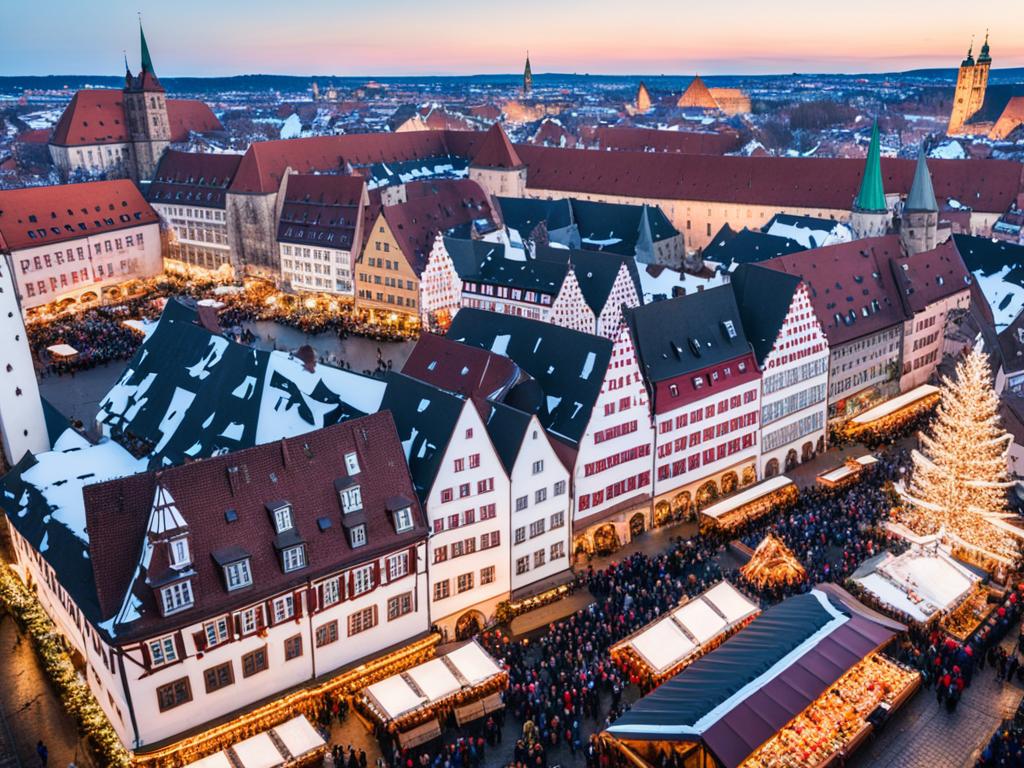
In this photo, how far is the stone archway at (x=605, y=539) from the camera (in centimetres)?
4941

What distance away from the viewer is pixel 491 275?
7944 cm

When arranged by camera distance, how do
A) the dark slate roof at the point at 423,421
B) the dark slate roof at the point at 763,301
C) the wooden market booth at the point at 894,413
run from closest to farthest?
the dark slate roof at the point at 423,421
the dark slate roof at the point at 763,301
the wooden market booth at the point at 894,413

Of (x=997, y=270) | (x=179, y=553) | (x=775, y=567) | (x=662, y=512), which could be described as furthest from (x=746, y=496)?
(x=997, y=270)

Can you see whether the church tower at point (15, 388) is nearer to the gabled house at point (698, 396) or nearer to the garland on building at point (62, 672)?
the garland on building at point (62, 672)

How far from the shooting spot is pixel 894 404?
65.9 meters

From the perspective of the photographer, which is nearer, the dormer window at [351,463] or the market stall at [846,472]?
the dormer window at [351,463]

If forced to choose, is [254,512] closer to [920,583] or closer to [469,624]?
[469,624]

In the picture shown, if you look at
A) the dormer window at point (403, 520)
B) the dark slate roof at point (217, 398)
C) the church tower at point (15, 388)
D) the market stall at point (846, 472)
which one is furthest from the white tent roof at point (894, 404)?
the church tower at point (15, 388)

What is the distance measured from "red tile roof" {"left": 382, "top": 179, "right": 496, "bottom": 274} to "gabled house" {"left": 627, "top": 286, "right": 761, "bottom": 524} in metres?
38.8

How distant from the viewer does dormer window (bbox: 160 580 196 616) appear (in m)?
32.0

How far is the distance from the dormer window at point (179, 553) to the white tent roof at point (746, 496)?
28.2 meters

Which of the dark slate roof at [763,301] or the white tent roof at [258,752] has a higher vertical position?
the dark slate roof at [763,301]

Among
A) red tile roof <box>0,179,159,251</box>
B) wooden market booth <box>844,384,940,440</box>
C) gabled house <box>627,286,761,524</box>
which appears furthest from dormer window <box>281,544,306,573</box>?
red tile roof <box>0,179,159,251</box>

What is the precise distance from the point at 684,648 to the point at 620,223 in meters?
69.5
